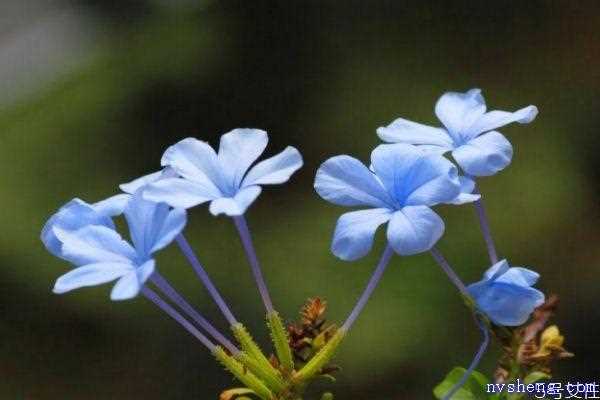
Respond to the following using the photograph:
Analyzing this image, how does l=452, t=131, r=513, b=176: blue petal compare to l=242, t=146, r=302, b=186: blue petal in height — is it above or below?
below

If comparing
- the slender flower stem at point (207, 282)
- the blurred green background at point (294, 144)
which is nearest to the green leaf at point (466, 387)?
the slender flower stem at point (207, 282)

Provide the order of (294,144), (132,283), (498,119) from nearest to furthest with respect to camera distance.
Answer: (132,283) < (498,119) < (294,144)

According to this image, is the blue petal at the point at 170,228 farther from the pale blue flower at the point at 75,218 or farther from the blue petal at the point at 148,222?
the pale blue flower at the point at 75,218

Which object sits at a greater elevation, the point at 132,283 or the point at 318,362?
the point at 132,283

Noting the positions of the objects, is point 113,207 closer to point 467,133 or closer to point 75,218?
point 75,218

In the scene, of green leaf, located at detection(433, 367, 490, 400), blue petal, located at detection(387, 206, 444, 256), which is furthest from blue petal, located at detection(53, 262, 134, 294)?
green leaf, located at detection(433, 367, 490, 400)

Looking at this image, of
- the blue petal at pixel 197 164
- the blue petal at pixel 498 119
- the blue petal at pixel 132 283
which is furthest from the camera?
the blue petal at pixel 498 119

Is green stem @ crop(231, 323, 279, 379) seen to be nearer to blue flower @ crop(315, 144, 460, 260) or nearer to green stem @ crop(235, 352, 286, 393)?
green stem @ crop(235, 352, 286, 393)

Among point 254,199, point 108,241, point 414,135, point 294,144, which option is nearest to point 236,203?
point 254,199
